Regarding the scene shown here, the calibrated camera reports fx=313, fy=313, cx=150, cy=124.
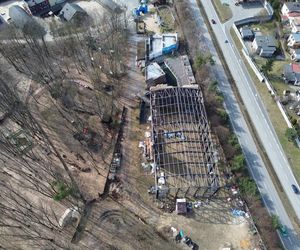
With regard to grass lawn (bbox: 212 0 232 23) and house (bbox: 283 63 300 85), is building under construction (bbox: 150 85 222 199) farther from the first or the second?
grass lawn (bbox: 212 0 232 23)

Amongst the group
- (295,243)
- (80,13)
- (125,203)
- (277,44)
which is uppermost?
(80,13)

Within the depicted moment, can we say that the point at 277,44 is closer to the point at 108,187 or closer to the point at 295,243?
the point at 295,243

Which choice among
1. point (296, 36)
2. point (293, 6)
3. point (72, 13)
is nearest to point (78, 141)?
point (72, 13)

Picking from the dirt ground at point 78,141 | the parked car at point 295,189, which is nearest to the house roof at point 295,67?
the parked car at point 295,189

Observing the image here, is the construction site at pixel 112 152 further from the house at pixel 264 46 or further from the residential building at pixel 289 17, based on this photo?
the residential building at pixel 289 17

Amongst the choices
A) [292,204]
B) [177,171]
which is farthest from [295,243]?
[177,171]
